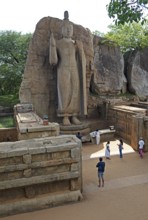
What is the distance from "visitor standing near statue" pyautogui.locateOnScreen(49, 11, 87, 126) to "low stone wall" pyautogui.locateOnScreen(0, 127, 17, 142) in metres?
2.94

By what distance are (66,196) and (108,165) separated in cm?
361

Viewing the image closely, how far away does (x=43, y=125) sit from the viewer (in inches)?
373

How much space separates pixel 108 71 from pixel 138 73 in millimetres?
3399

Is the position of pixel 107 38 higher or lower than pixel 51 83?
higher

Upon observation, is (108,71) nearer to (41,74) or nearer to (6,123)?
(41,74)

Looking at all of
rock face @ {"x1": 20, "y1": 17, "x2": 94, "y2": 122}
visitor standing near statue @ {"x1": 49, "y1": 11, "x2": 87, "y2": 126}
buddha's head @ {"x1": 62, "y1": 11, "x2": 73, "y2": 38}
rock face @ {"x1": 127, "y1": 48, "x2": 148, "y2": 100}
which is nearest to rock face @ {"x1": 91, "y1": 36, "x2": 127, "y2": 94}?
rock face @ {"x1": 127, "y1": 48, "x2": 148, "y2": 100}

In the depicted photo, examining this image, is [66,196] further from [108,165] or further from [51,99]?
[51,99]

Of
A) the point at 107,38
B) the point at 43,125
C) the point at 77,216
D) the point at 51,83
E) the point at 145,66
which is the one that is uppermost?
the point at 107,38

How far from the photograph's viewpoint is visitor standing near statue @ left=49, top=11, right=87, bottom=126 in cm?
1449

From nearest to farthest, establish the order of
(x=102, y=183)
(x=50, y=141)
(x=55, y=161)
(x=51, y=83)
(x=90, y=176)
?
(x=55, y=161)
(x=50, y=141)
(x=102, y=183)
(x=90, y=176)
(x=51, y=83)

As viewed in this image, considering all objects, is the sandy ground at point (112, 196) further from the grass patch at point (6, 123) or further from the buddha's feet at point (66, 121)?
the grass patch at point (6, 123)

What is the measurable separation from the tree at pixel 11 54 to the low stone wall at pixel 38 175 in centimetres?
2008

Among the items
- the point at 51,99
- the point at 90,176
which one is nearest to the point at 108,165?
the point at 90,176

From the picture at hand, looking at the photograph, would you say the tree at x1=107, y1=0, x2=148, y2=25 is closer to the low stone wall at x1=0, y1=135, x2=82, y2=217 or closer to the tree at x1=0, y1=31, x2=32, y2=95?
the low stone wall at x1=0, y1=135, x2=82, y2=217
